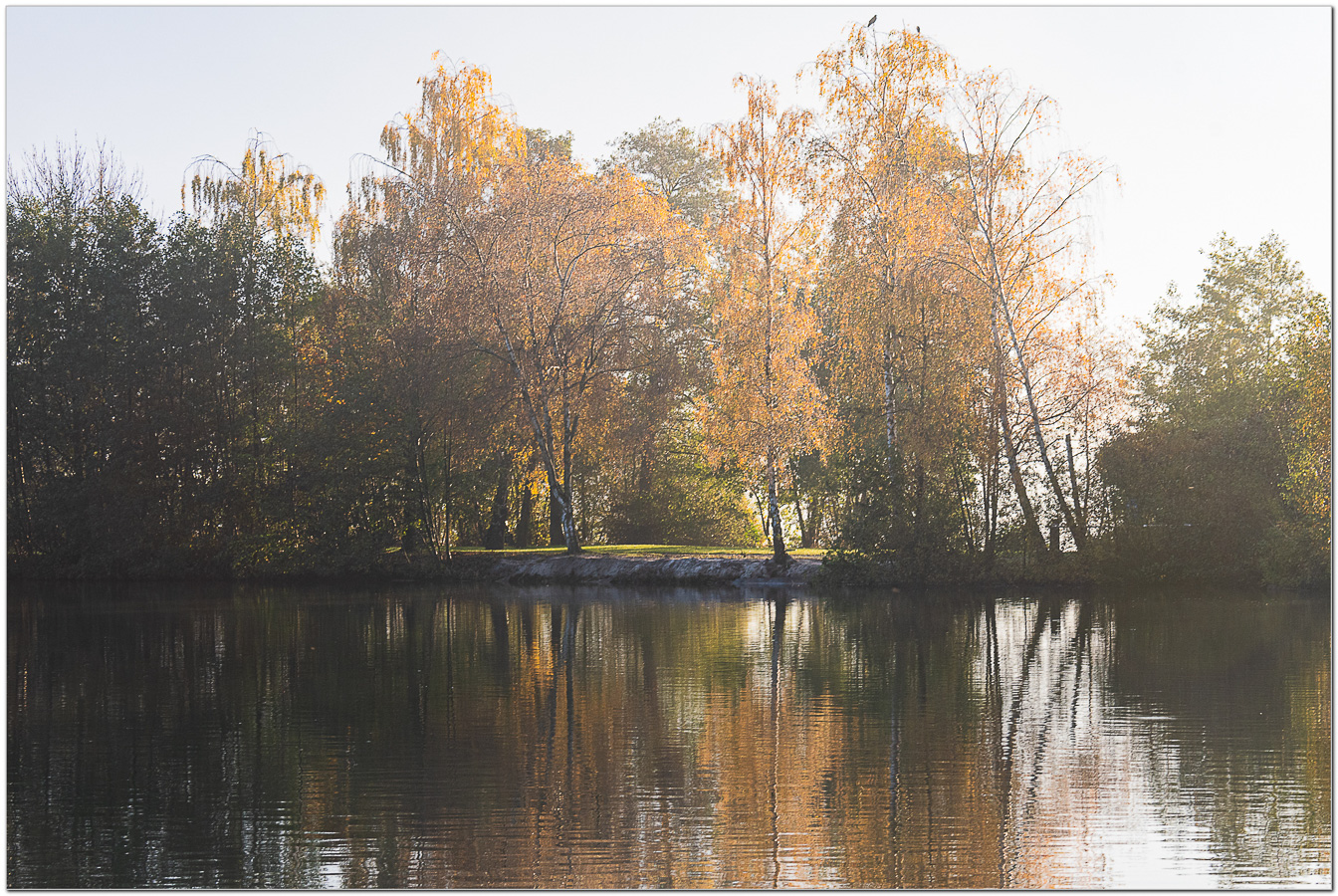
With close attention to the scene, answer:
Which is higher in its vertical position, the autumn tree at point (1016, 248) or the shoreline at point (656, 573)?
the autumn tree at point (1016, 248)

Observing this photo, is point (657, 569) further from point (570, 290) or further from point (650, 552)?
point (570, 290)

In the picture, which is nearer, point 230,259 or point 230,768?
point 230,768

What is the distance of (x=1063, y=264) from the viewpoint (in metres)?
26.8

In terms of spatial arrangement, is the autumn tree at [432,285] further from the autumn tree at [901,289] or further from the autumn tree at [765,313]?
the autumn tree at [901,289]

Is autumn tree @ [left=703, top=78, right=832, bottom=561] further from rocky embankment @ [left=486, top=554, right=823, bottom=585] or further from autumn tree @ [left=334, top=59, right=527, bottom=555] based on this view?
autumn tree @ [left=334, top=59, right=527, bottom=555]

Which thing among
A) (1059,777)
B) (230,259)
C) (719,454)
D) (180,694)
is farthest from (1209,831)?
(230,259)

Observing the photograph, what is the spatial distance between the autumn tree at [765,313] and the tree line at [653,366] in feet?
0.26

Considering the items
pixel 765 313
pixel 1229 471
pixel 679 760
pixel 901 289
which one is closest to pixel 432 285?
pixel 765 313

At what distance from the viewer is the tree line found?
87.4 ft

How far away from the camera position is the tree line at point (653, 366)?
2662cm

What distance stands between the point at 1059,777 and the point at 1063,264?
2008 cm

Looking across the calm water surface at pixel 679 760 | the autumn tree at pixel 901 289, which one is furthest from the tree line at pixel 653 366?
the calm water surface at pixel 679 760

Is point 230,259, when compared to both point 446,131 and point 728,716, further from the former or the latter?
point 728,716

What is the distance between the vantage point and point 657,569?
29.7m
